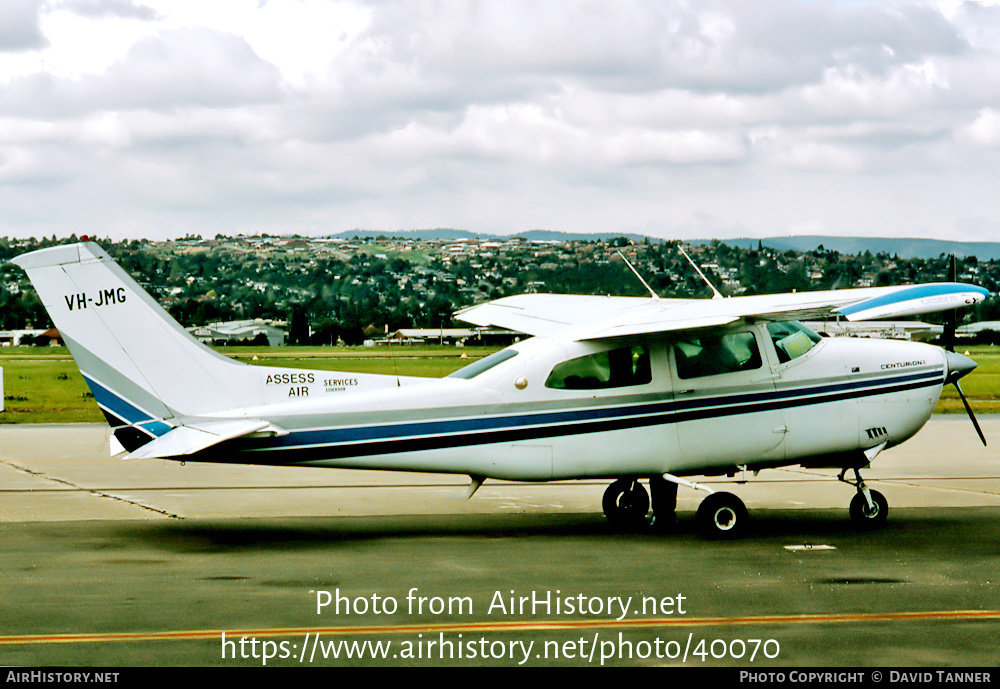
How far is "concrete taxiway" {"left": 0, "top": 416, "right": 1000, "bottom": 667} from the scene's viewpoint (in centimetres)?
704

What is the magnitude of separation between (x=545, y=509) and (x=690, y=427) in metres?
3.11

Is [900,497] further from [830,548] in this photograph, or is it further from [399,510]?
[399,510]

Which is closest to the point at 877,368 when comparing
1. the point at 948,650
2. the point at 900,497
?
the point at 900,497

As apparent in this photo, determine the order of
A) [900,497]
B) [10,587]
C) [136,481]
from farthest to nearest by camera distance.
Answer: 1. [136,481]
2. [900,497]
3. [10,587]

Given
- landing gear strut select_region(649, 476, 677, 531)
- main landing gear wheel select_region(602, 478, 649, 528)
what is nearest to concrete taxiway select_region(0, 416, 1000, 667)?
main landing gear wheel select_region(602, 478, 649, 528)

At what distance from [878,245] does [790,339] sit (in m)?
13.0

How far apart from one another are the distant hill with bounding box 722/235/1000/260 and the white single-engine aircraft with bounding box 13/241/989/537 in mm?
5272

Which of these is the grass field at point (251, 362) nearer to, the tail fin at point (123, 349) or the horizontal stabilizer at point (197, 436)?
the tail fin at point (123, 349)

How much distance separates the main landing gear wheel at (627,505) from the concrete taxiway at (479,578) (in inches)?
7.8

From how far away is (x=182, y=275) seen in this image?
215ft

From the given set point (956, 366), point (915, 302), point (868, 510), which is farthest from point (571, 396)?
point (956, 366)

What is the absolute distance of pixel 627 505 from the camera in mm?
12672

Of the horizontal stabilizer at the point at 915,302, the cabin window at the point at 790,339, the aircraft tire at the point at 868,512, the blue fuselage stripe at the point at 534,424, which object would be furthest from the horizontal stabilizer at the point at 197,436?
the aircraft tire at the point at 868,512

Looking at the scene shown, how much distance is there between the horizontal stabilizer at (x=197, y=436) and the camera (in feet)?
33.9
